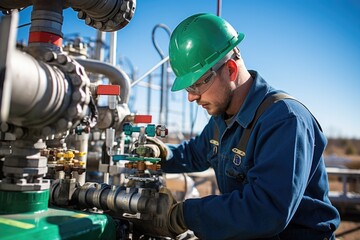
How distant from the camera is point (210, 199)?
957 millimetres

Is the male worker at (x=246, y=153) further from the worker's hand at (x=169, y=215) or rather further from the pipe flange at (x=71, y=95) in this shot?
the pipe flange at (x=71, y=95)

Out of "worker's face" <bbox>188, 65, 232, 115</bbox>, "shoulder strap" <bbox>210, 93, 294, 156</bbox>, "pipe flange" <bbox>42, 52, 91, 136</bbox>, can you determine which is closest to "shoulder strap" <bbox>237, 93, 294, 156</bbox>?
"shoulder strap" <bbox>210, 93, 294, 156</bbox>

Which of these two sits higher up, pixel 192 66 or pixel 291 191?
pixel 192 66

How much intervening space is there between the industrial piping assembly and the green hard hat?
235 mm

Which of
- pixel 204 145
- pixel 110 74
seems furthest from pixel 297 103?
pixel 110 74

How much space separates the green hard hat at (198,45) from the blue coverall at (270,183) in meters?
0.21

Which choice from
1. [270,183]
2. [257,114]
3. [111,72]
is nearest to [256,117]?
[257,114]

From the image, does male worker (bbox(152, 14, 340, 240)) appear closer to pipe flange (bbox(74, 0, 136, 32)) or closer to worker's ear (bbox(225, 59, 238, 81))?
worker's ear (bbox(225, 59, 238, 81))

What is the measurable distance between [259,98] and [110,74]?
90 cm

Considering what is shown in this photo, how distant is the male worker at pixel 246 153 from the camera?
34.9 inches

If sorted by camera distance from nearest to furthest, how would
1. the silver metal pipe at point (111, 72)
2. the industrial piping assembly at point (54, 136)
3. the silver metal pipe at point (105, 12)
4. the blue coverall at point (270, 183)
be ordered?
the industrial piping assembly at point (54, 136) < the blue coverall at point (270, 183) < the silver metal pipe at point (105, 12) < the silver metal pipe at point (111, 72)

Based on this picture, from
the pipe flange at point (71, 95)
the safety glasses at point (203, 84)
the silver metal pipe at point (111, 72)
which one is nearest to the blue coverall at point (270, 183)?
the safety glasses at point (203, 84)

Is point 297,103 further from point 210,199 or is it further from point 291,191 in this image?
point 210,199

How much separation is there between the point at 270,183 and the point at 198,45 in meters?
0.55
